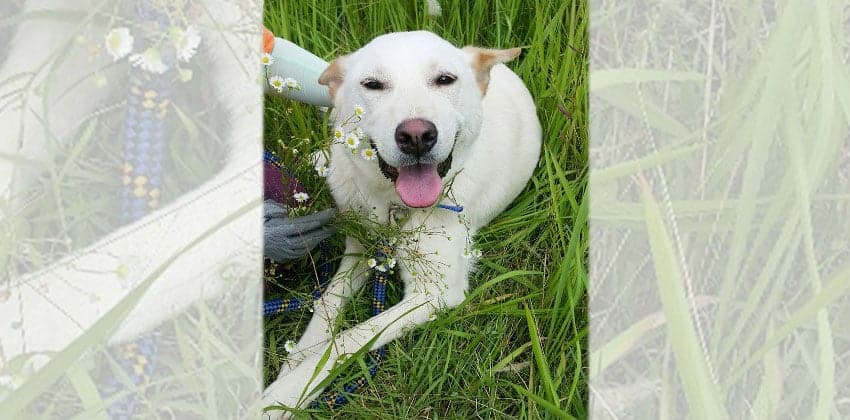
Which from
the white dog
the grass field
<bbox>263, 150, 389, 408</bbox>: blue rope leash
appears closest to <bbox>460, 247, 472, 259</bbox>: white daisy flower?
the white dog

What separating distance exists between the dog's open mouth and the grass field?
332mm

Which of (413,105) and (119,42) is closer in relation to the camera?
(119,42)

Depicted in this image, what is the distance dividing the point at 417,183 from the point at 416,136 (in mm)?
194

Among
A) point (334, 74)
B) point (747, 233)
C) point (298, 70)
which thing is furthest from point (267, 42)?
point (747, 233)

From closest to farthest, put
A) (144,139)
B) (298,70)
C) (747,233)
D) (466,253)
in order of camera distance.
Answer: (747,233), (144,139), (466,253), (298,70)

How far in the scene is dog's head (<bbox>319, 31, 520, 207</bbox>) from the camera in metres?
1.72

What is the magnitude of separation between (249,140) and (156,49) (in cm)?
51

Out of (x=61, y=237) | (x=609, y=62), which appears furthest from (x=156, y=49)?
(x=609, y=62)

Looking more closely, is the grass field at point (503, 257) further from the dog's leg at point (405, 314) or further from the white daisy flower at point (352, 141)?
the white daisy flower at point (352, 141)

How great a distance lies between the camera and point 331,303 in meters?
2.04

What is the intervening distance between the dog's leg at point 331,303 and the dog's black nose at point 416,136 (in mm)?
456

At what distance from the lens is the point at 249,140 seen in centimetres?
188

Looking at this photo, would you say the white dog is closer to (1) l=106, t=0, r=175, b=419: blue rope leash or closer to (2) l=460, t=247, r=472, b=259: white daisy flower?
(2) l=460, t=247, r=472, b=259: white daisy flower

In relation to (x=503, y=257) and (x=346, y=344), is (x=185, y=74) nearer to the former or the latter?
(x=346, y=344)
